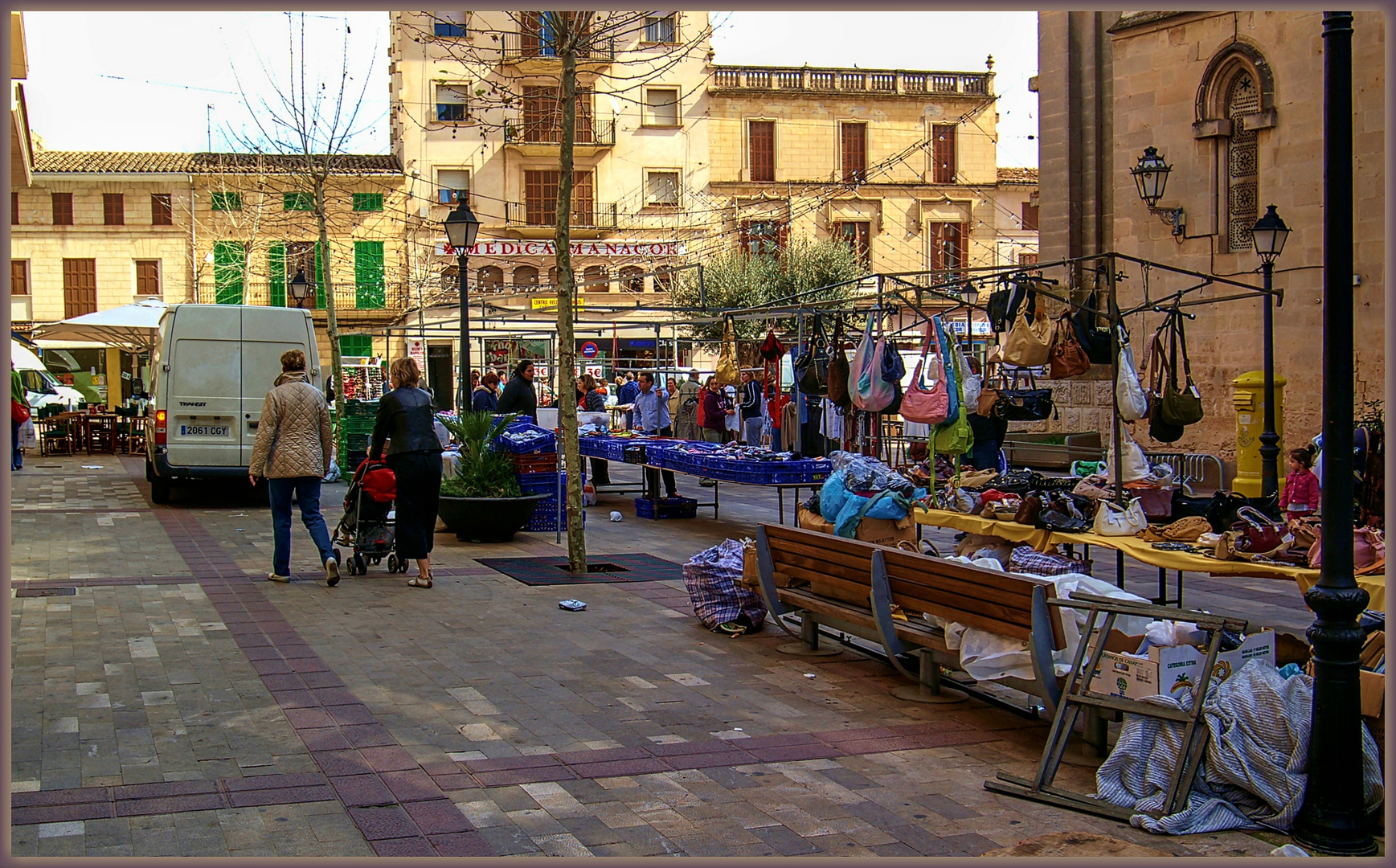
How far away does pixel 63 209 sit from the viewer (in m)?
45.7

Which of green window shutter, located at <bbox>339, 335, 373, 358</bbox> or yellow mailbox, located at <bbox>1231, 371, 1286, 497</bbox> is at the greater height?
green window shutter, located at <bbox>339, 335, 373, 358</bbox>

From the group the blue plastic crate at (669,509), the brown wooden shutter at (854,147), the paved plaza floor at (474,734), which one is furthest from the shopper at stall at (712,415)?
the brown wooden shutter at (854,147)

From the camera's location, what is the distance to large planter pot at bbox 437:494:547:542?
12.3 metres

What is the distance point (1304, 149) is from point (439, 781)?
701 inches

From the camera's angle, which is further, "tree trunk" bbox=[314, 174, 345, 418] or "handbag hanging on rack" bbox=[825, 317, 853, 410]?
"tree trunk" bbox=[314, 174, 345, 418]

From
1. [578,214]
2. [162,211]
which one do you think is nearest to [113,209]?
[162,211]

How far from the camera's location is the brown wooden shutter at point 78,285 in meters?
45.9

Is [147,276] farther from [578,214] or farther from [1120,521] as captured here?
[1120,521]

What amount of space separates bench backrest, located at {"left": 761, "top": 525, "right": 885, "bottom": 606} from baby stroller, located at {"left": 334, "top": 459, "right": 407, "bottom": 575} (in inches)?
138

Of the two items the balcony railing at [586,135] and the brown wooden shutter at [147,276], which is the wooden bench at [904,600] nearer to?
the balcony railing at [586,135]

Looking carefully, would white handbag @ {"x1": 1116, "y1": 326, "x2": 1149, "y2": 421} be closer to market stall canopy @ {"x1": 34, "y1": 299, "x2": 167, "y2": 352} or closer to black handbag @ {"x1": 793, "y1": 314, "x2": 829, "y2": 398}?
black handbag @ {"x1": 793, "y1": 314, "x2": 829, "y2": 398}

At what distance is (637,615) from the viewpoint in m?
8.77

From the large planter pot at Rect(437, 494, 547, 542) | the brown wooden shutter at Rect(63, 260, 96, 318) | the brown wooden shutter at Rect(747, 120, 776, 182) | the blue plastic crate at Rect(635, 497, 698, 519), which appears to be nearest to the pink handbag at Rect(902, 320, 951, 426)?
the large planter pot at Rect(437, 494, 547, 542)

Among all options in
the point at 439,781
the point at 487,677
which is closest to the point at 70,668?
the point at 487,677
